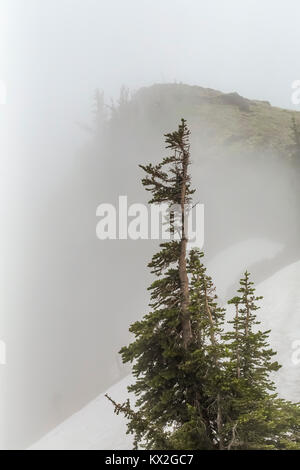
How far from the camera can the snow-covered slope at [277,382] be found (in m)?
15.8

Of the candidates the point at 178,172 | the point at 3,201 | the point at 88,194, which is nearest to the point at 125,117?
the point at 88,194

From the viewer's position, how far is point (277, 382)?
14844 millimetres

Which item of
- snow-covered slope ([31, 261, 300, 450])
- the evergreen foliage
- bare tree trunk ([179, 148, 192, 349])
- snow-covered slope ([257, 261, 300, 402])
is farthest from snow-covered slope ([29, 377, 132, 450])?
bare tree trunk ([179, 148, 192, 349])

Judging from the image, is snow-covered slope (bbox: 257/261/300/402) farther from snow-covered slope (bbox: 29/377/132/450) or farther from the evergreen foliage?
the evergreen foliage

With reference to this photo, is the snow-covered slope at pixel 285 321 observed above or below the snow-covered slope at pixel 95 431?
above

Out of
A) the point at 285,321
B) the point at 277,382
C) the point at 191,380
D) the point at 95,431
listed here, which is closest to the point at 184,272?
the point at 191,380

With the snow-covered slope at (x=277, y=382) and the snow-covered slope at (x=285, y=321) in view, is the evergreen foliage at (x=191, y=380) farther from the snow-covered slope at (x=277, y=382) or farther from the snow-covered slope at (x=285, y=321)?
the snow-covered slope at (x=277, y=382)

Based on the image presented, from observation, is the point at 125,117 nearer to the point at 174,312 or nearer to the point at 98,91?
the point at 98,91

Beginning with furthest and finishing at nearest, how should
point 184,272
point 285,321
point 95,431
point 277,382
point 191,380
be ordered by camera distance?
point 95,431 → point 285,321 → point 277,382 → point 184,272 → point 191,380

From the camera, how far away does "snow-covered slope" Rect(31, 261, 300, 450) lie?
15.8 meters

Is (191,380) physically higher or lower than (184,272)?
lower

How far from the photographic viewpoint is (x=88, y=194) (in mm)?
89062

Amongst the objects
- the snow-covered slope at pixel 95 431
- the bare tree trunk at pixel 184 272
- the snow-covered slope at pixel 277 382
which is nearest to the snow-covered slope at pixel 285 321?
the snow-covered slope at pixel 277 382

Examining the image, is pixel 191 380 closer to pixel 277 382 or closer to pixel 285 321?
pixel 277 382
